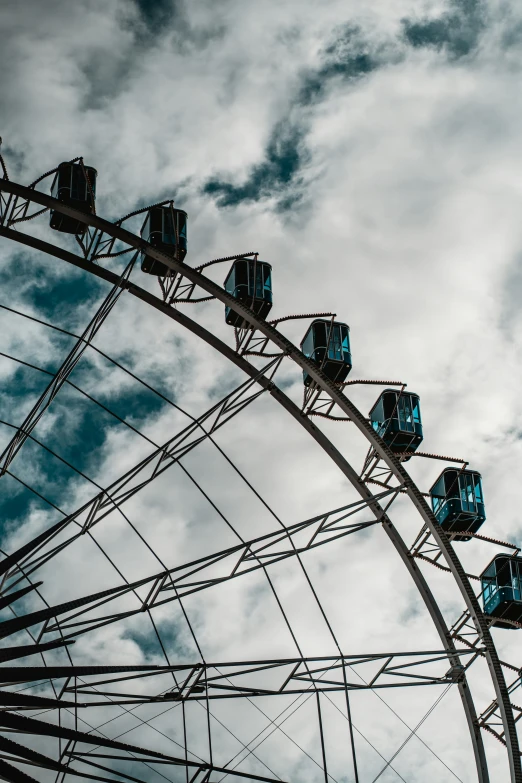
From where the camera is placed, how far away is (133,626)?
44156 millimetres

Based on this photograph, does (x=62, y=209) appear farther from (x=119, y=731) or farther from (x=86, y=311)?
(x=86, y=311)

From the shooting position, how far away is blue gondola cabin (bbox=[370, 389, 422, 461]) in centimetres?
2895

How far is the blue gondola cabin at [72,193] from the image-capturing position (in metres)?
26.0

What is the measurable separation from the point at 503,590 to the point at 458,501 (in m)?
2.94

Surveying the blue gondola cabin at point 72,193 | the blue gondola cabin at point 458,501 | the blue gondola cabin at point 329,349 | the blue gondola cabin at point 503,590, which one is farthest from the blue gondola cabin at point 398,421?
the blue gondola cabin at point 72,193

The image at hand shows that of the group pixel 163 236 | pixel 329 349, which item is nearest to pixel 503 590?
pixel 329 349

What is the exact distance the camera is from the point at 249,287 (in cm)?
2789

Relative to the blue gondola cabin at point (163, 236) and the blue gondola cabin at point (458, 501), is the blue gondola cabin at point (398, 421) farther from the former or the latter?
the blue gondola cabin at point (163, 236)

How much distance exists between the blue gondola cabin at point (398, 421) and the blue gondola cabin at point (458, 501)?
1427 millimetres

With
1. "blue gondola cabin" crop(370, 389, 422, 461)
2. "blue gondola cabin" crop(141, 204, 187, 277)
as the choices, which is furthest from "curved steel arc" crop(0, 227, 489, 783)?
"blue gondola cabin" crop(370, 389, 422, 461)

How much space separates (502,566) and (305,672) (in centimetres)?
775

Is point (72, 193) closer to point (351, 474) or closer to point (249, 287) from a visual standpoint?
point (249, 287)

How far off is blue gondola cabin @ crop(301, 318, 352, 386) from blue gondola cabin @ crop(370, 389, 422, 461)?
1835 millimetres

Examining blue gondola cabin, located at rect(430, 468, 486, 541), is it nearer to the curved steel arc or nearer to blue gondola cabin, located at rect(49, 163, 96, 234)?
the curved steel arc
